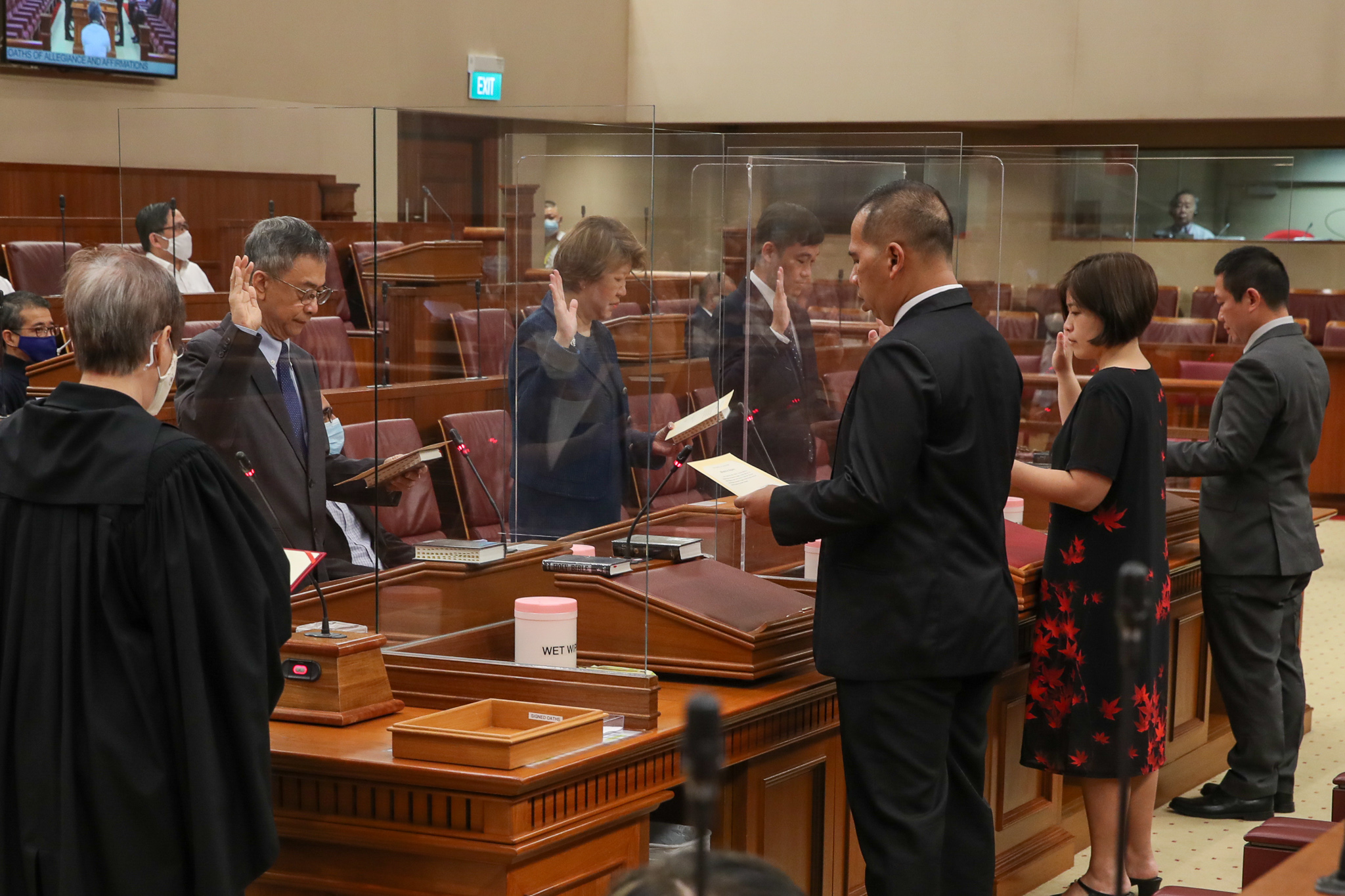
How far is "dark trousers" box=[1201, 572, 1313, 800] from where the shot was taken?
3.95m

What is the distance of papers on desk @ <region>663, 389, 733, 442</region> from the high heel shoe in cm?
152

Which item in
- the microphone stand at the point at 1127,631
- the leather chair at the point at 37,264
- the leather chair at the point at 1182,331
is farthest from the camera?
the leather chair at the point at 1182,331

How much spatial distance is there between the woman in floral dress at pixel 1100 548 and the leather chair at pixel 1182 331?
258 inches

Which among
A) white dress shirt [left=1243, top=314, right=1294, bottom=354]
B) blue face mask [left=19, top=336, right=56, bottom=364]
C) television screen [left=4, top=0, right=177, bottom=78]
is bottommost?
blue face mask [left=19, top=336, right=56, bottom=364]

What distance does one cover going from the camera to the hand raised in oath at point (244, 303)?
2.57 meters

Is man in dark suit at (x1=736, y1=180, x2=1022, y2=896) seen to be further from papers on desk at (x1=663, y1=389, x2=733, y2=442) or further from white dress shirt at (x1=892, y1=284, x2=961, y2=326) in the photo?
papers on desk at (x1=663, y1=389, x2=733, y2=442)

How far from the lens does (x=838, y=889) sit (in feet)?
9.39

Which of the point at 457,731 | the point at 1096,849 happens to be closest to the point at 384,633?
the point at 457,731

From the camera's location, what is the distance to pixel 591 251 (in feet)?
8.18

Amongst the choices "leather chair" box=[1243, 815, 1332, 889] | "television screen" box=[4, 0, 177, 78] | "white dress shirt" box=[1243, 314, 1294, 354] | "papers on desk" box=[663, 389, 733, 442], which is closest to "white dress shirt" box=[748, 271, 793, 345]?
"papers on desk" box=[663, 389, 733, 442]

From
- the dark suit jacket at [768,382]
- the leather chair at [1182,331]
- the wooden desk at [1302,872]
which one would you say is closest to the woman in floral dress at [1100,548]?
the dark suit jacket at [768,382]

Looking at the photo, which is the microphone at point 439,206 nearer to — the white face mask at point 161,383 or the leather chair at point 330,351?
the leather chair at point 330,351

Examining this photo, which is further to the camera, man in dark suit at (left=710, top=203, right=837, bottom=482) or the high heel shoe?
man in dark suit at (left=710, top=203, right=837, bottom=482)

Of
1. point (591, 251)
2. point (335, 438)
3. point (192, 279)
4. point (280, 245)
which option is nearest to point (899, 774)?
point (591, 251)
